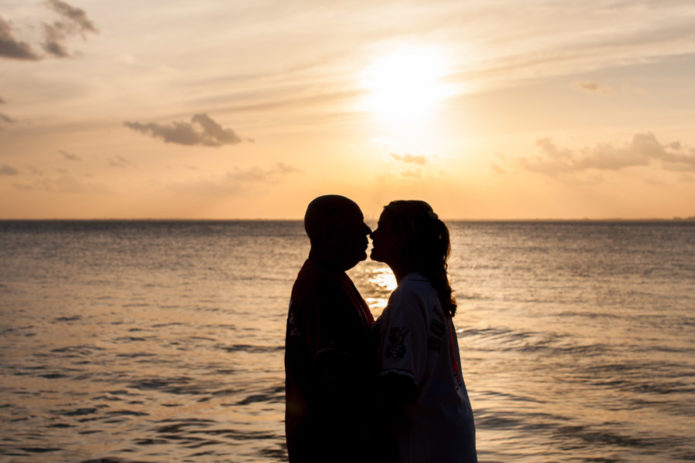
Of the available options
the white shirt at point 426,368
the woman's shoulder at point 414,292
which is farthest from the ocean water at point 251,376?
the woman's shoulder at point 414,292

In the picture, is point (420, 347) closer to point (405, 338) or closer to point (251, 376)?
point (405, 338)

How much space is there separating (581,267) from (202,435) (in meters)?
47.2

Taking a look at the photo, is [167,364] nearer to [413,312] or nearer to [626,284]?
[413,312]

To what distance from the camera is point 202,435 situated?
29.8ft

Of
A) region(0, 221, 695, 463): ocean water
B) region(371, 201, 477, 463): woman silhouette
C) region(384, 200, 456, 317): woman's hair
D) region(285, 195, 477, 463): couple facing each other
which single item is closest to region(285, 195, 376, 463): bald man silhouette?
region(285, 195, 477, 463): couple facing each other

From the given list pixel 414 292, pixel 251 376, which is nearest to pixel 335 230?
pixel 414 292

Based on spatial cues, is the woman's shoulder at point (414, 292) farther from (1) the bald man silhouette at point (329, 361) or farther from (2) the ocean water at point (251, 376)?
(2) the ocean water at point (251, 376)

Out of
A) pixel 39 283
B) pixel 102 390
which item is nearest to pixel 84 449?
pixel 102 390

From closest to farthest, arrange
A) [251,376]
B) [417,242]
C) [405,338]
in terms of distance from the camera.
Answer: [405,338]
[417,242]
[251,376]

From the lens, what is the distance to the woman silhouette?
9.66 ft

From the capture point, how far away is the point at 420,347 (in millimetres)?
2957

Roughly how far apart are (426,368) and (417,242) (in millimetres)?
574

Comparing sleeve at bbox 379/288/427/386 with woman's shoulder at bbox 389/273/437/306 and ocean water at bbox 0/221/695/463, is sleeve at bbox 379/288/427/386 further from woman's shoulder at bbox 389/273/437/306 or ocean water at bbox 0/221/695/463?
ocean water at bbox 0/221/695/463

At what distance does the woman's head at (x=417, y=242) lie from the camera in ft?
10.4
